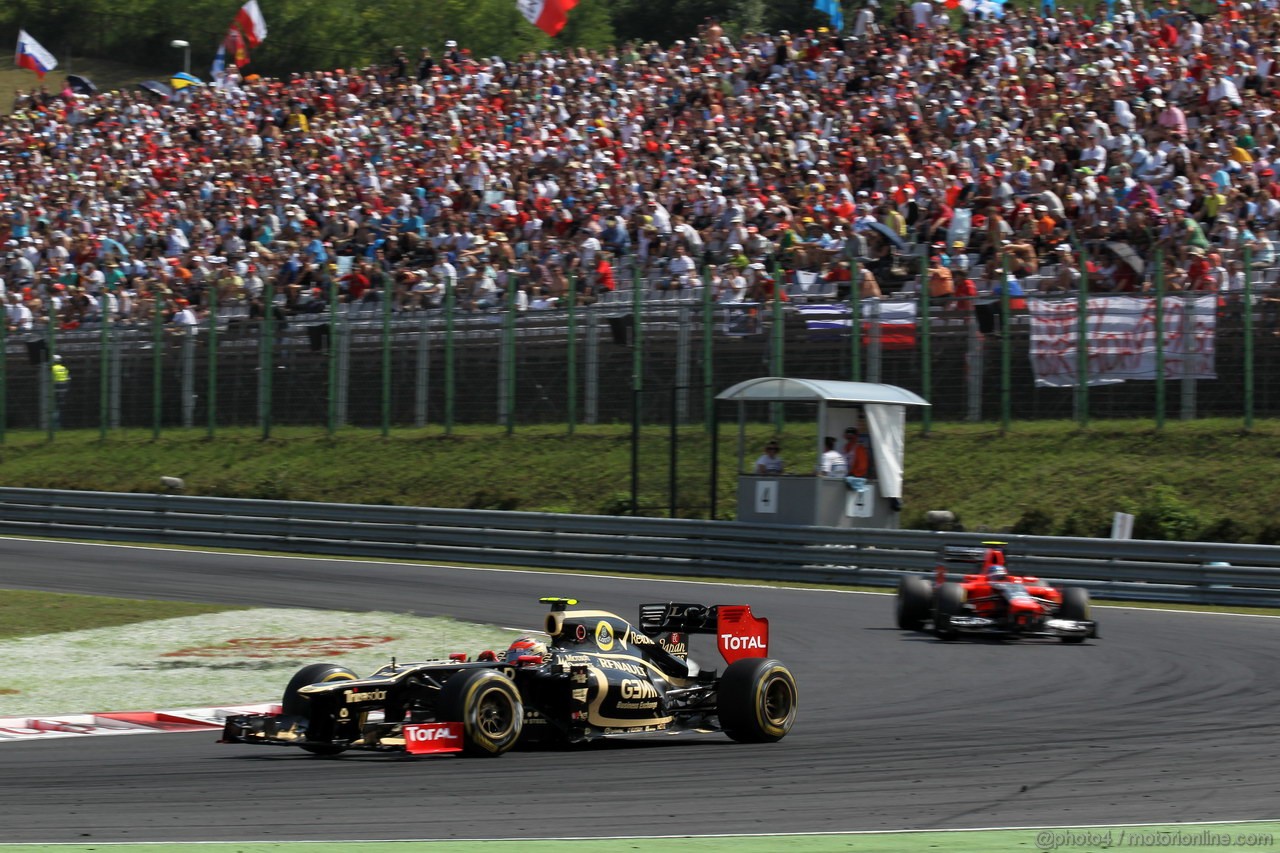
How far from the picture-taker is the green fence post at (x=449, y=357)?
25984mm

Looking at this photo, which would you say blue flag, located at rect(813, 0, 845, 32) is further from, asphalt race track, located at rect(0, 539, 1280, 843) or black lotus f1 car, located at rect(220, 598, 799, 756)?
black lotus f1 car, located at rect(220, 598, 799, 756)

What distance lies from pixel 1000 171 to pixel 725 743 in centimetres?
1522

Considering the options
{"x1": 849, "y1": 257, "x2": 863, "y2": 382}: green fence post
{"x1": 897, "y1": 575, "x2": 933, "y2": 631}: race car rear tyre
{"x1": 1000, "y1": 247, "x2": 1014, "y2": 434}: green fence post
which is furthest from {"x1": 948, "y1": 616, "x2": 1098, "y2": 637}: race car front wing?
{"x1": 849, "y1": 257, "x2": 863, "y2": 382}: green fence post

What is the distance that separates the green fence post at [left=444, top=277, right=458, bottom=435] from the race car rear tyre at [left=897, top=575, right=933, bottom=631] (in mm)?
11456

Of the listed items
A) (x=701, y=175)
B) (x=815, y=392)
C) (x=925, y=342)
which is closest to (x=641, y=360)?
(x=815, y=392)

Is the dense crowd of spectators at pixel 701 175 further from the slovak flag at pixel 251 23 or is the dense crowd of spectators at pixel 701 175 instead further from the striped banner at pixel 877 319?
the slovak flag at pixel 251 23

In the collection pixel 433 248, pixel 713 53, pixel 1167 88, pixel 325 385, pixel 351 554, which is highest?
pixel 713 53

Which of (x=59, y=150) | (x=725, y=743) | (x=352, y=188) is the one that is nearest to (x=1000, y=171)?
(x=352, y=188)

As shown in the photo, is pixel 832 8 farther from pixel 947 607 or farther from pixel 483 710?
pixel 483 710

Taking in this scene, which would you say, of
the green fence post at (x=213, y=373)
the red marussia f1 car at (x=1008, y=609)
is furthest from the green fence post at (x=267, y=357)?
the red marussia f1 car at (x=1008, y=609)

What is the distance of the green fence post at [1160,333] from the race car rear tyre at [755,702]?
1224cm

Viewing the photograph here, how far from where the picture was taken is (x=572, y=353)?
2503 centimetres

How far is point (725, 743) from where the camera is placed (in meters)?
9.95

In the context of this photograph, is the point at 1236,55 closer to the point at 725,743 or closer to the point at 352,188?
the point at 352,188
